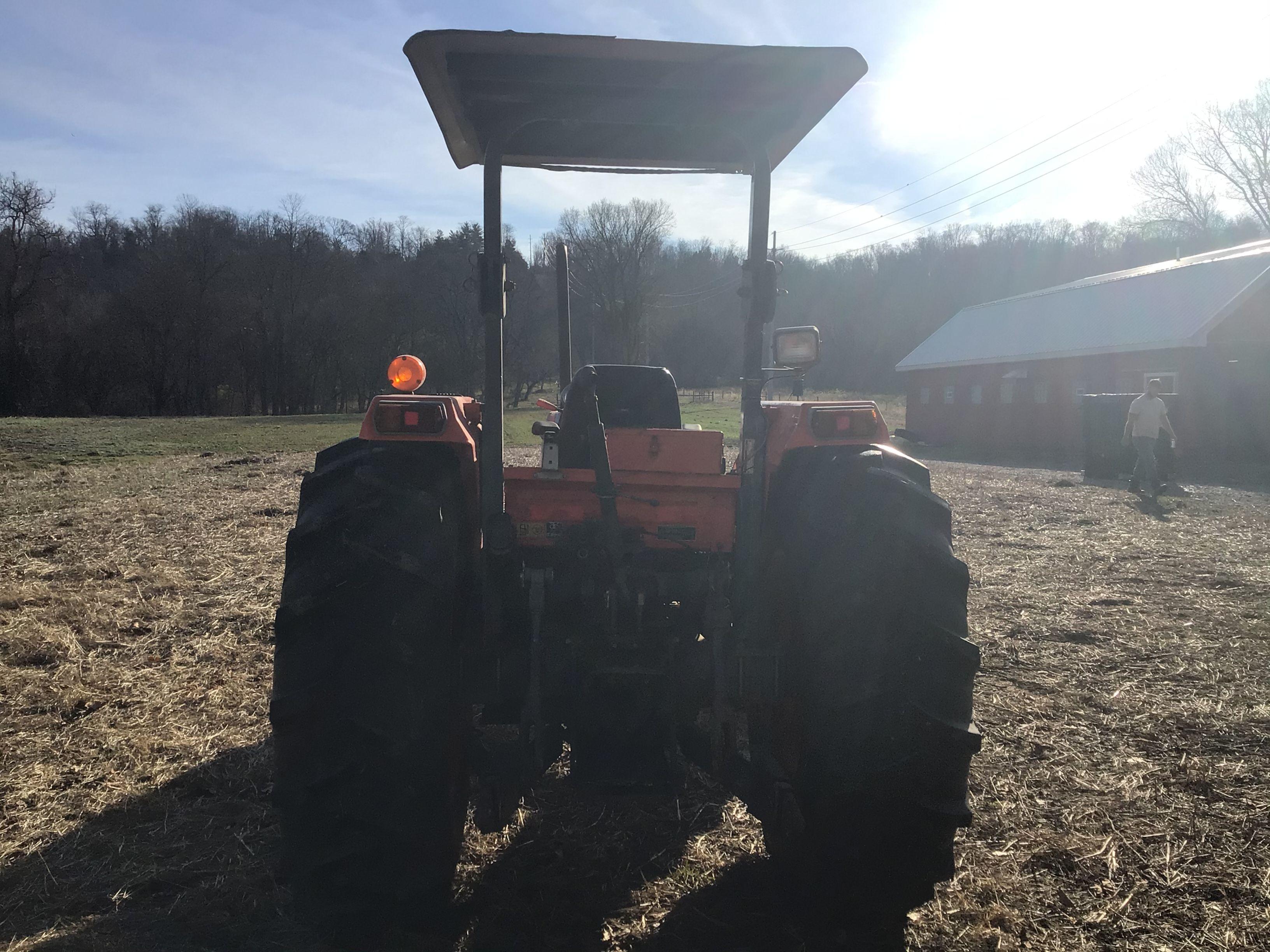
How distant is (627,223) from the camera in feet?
22.8

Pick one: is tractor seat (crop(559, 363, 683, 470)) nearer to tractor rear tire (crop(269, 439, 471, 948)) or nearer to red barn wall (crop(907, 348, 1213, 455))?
tractor rear tire (crop(269, 439, 471, 948))

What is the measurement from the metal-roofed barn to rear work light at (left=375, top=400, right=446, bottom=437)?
21534mm

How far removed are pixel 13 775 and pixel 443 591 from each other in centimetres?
264

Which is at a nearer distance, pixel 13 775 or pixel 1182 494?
pixel 13 775

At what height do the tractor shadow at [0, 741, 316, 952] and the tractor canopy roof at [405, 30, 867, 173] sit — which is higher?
the tractor canopy roof at [405, 30, 867, 173]

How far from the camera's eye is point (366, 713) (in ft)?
7.00

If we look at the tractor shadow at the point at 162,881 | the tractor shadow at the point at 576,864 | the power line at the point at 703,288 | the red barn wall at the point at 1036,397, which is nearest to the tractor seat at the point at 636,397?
the tractor shadow at the point at 576,864

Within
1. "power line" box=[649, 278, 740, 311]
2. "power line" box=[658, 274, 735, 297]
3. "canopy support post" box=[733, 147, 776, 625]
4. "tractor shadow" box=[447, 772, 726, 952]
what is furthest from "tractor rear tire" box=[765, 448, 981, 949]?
"power line" box=[658, 274, 735, 297]

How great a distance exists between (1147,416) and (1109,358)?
11055mm

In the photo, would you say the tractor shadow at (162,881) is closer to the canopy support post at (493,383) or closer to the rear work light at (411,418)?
the canopy support post at (493,383)

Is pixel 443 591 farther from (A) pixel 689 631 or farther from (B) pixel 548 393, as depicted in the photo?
(B) pixel 548 393

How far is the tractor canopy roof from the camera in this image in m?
2.35

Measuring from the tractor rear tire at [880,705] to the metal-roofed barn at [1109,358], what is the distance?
21076mm

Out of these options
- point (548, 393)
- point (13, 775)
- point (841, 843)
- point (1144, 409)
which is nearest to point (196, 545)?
point (13, 775)
